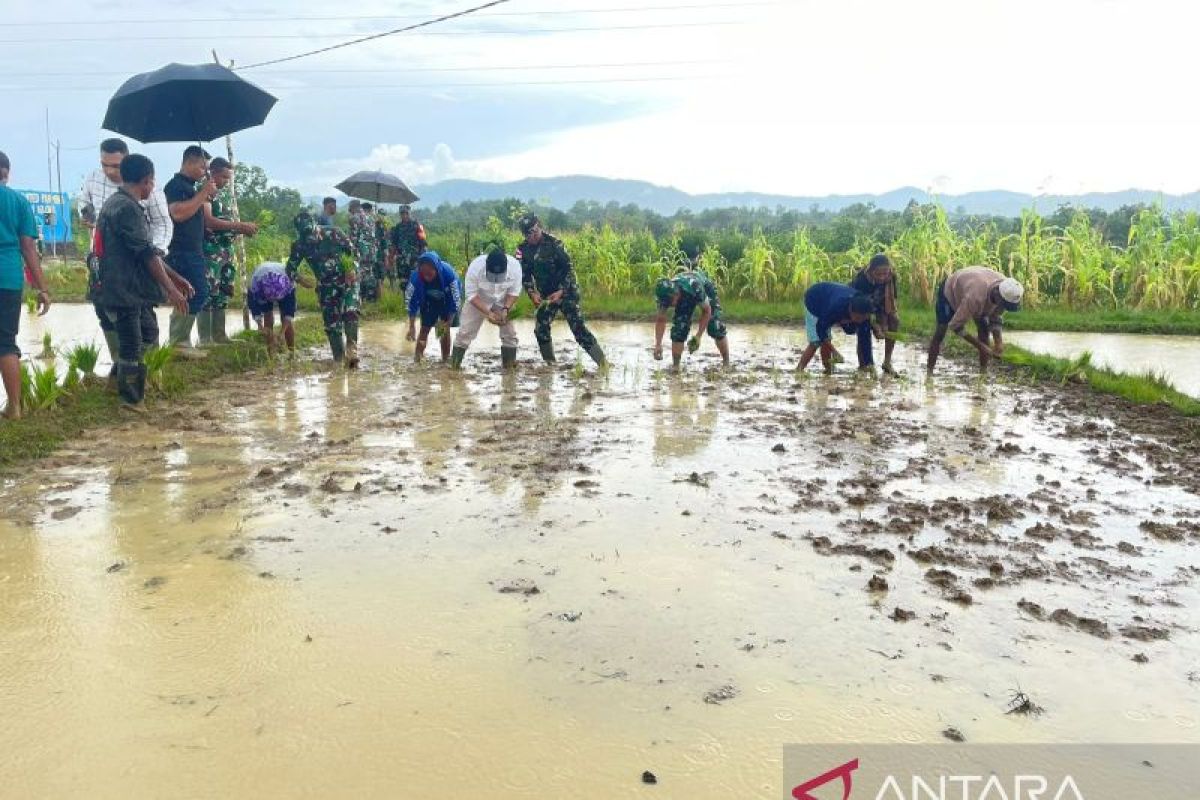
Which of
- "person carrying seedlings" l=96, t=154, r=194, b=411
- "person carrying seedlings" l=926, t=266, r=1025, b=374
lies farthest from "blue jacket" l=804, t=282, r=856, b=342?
"person carrying seedlings" l=96, t=154, r=194, b=411

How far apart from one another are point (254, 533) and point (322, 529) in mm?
306

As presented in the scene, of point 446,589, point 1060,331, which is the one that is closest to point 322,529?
point 446,589

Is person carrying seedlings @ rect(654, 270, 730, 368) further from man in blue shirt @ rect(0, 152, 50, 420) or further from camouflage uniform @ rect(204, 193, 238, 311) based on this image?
man in blue shirt @ rect(0, 152, 50, 420)

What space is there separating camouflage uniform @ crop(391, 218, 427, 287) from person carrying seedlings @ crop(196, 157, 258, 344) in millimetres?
4343

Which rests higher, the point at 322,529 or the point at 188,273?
the point at 188,273

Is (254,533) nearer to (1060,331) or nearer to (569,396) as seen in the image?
(569,396)

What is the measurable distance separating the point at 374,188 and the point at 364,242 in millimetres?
1978

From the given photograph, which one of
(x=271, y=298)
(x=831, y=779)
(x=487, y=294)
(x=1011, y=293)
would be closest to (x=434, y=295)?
(x=487, y=294)

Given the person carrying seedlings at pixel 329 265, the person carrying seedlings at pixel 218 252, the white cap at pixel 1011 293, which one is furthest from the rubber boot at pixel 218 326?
the white cap at pixel 1011 293

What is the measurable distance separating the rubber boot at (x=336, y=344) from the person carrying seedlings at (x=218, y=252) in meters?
1.01

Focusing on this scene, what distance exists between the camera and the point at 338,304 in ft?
28.9

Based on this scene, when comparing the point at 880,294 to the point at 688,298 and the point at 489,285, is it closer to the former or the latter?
the point at 688,298

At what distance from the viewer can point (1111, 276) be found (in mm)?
14023

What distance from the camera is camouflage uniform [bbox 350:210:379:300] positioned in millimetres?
12422
